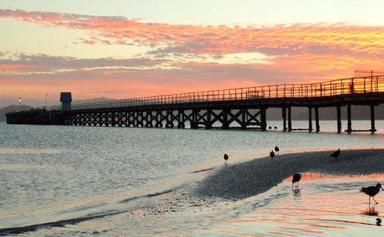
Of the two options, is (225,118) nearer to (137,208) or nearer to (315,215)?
(137,208)

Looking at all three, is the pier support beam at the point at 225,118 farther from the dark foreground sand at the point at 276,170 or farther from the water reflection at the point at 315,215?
the water reflection at the point at 315,215

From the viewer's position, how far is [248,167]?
27.4 m

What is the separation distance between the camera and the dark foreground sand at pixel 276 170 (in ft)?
63.6

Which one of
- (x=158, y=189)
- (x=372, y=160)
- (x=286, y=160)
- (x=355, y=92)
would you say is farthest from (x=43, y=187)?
(x=355, y=92)

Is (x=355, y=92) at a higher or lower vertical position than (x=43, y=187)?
higher

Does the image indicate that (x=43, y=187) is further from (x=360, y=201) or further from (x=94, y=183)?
(x=360, y=201)

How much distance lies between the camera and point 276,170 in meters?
25.2

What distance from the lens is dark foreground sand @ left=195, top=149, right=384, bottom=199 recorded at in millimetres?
19388

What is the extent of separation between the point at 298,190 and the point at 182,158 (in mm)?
20937

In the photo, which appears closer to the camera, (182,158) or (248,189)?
(248,189)

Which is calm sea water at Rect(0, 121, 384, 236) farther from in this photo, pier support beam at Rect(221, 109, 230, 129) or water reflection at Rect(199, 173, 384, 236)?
pier support beam at Rect(221, 109, 230, 129)

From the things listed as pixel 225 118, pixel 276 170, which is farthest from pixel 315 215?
pixel 225 118

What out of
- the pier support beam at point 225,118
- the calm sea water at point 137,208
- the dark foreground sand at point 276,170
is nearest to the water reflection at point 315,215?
the calm sea water at point 137,208

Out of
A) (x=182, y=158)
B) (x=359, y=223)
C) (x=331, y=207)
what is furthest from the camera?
(x=182, y=158)
